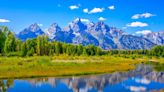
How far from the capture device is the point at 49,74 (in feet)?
247

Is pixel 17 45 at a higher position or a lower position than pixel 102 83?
higher

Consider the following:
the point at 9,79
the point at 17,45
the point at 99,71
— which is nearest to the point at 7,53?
the point at 17,45

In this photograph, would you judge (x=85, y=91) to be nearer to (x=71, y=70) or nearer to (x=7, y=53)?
(x=71, y=70)

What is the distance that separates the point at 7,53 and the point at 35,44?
31420mm

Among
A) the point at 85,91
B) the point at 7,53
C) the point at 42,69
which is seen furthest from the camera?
the point at 7,53

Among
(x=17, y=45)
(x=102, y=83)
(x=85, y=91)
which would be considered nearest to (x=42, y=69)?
(x=102, y=83)

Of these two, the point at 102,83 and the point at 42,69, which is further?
the point at 42,69

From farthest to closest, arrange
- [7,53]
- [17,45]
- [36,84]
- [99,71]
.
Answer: [17,45] → [7,53] → [99,71] → [36,84]

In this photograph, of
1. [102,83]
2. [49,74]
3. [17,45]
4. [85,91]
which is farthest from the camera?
[17,45]

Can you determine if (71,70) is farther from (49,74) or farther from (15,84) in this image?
(15,84)

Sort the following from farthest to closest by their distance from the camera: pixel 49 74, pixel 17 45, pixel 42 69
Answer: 1. pixel 17 45
2. pixel 42 69
3. pixel 49 74

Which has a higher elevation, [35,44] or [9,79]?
[35,44]

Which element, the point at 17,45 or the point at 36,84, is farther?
the point at 17,45

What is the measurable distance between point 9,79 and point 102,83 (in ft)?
65.3
